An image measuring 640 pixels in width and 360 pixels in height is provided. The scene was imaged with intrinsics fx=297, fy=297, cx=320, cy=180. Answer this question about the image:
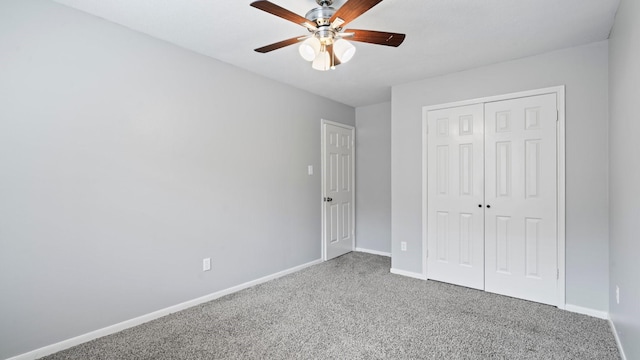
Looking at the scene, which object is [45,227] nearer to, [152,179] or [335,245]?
[152,179]

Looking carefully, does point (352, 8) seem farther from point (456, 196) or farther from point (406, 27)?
point (456, 196)

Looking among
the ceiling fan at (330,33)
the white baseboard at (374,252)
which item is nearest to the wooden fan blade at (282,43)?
the ceiling fan at (330,33)

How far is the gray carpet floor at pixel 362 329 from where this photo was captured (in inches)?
80.1

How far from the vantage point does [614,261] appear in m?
2.27

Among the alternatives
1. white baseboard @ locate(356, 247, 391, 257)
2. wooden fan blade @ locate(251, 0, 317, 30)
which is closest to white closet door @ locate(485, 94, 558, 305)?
white baseboard @ locate(356, 247, 391, 257)

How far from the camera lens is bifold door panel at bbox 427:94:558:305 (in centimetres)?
281

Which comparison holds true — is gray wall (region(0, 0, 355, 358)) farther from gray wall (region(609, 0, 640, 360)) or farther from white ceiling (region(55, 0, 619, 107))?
gray wall (region(609, 0, 640, 360))

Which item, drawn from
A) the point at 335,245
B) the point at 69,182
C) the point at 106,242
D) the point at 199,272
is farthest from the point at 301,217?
the point at 69,182

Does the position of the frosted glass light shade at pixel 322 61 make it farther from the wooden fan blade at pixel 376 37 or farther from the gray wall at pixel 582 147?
the gray wall at pixel 582 147

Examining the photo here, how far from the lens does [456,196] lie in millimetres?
3322

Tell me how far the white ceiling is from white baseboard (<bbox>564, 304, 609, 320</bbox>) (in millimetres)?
2321

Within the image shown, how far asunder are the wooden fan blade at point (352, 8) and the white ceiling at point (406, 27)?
1.23ft

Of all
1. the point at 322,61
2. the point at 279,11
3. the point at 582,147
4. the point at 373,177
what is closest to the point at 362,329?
the point at 322,61

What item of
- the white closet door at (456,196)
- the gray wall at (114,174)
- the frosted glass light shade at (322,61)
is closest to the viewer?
the gray wall at (114,174)
